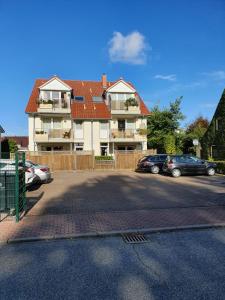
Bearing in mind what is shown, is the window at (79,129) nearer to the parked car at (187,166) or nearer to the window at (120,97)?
the window at (120,97)

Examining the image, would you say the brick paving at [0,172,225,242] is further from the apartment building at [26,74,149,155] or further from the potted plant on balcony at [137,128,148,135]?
the potted plant on balcony at [137,128,148,135]

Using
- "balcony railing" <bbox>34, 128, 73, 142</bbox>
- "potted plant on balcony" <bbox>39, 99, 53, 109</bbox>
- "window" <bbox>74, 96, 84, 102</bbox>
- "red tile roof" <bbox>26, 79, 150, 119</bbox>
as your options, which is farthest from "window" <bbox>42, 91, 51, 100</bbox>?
"window" <bbox>74, 96, 84, 102</bbox>

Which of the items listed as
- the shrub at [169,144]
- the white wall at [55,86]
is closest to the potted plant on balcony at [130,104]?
the shrub at [169,144]

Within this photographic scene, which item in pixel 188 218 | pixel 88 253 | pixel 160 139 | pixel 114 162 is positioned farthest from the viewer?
pixel 160 139

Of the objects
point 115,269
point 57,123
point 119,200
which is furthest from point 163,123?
point 115,269

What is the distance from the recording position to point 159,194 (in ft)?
41.3

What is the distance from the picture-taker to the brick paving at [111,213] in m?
6.96

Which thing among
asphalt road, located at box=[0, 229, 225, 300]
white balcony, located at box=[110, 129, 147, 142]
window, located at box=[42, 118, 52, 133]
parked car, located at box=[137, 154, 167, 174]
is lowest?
asphalt road, located at box=[0, 229, 225, 300]

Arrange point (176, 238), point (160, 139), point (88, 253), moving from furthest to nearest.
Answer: point (160, 139)
point (176, 238)
point (88, 253)

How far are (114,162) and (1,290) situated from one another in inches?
978

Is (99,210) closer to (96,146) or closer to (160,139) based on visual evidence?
(96,146)

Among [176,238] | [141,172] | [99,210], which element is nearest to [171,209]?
[99,210]

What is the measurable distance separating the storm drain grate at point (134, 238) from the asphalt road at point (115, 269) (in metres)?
0.15

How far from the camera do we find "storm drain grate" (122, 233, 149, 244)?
242 inches
